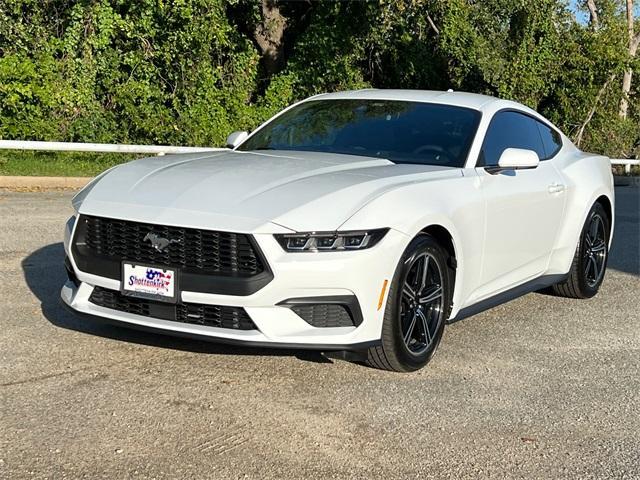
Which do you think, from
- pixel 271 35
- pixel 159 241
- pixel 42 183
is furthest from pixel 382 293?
pixel 271 35

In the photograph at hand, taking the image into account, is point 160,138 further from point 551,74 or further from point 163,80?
point 551,74

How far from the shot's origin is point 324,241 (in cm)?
458

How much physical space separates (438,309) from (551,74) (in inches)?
838

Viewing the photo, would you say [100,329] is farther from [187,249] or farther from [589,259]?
[589,259]

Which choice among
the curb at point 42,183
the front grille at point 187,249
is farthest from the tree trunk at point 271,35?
the front grille at point 187,249

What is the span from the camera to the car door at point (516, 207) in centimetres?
577

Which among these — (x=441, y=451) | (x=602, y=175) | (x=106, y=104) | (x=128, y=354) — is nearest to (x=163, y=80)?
(x=106, y=104)

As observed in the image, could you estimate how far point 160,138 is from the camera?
19.2m

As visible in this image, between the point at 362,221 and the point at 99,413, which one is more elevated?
the point at 362,221

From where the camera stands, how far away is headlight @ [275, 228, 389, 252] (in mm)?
4539

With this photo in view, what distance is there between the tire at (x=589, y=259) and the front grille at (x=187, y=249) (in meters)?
3.43

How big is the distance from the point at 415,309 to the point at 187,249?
129 centimetres

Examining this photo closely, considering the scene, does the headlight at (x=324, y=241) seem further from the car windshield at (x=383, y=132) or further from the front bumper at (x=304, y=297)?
the car windshield at (x=383, y=132)

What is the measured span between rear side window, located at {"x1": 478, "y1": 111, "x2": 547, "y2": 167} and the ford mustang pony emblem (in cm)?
216
